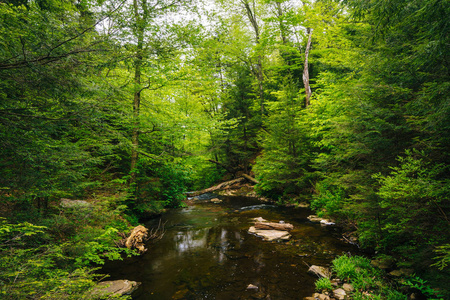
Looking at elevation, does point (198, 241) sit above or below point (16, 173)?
below

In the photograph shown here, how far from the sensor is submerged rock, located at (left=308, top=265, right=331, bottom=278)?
16.3 ft

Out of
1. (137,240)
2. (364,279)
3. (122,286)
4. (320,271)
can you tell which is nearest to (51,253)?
(122,286)

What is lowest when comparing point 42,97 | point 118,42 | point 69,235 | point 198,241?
point 198,241

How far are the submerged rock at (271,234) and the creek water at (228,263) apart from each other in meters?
0.23

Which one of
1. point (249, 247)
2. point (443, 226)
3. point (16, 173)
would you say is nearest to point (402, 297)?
point (443, 226)

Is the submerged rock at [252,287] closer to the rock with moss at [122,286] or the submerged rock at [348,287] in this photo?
the submerged rock at [348,287]

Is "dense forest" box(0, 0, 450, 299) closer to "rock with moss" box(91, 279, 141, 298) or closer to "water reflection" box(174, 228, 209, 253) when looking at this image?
"rock with moss" box(91, 279, 141, 298)

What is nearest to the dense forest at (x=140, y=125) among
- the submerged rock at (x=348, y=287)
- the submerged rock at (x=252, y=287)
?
the submerged rock at (x=348, y=287)

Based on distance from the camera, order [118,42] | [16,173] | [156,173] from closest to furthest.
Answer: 1. [16,173]
2. [118,42]
3. [156,173]

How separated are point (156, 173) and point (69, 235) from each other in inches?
267

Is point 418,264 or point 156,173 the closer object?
point 418,264

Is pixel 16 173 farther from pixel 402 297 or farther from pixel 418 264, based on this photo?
pixel 418 264

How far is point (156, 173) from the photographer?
10828 mm

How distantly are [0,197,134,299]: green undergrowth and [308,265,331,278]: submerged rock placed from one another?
4807mm
